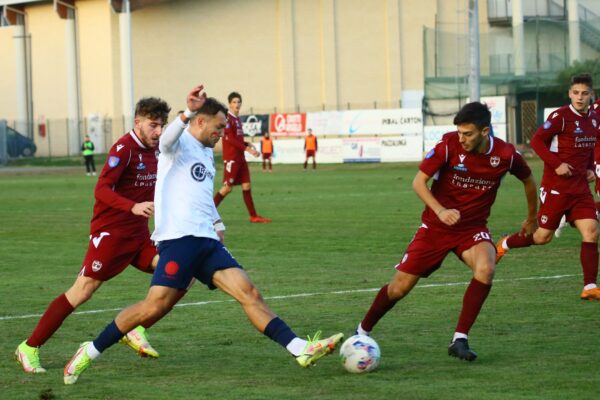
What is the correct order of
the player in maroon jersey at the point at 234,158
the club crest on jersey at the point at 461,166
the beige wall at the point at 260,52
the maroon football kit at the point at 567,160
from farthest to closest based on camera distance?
the beige wall at the point at 260,52 → the player in maroon jersey at the point at 234,158 → the maroon football kit at the point at 567,160 → the club crest on jersey at the point at 461,166

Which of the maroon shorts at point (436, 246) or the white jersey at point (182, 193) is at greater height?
the white jersey at point (182, 193)

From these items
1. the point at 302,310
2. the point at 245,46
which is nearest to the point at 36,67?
the point at 245,46

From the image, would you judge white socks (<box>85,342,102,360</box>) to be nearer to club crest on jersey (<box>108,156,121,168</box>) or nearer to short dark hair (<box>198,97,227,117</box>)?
club crest on jersey (<box>108,156,121,168</box>)

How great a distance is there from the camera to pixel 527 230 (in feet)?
31.8

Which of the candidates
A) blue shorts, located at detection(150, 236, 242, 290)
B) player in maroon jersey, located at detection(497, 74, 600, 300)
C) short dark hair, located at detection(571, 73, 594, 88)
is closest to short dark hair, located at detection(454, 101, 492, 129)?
blue shorts, located at detection(150, 236, 242, 290)

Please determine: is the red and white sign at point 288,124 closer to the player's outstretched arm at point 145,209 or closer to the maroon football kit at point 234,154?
the maroon football kit at point 234,154

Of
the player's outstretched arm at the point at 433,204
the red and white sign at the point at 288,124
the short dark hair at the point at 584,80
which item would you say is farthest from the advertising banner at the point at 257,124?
the player's outstretched arm at the point at 433,204

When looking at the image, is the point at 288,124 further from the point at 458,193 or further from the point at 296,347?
the point at 296,347

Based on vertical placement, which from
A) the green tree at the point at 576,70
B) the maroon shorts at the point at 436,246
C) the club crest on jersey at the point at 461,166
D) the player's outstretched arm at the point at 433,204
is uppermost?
the green tree at the point at 576,70

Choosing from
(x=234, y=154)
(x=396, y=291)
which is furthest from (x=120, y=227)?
(x=234, y=154)

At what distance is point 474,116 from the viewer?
864 centimetres

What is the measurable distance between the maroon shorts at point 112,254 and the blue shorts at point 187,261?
36.5 inches

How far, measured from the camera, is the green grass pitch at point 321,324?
25.7 ft

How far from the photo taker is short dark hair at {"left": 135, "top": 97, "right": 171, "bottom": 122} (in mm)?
8781
